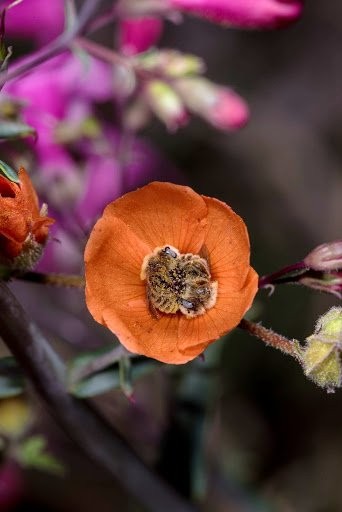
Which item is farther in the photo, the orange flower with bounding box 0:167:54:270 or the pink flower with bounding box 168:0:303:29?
the pink flower with bounding box 168:0:303:29

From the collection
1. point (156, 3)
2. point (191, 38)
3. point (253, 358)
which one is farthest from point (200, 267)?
point (191, 38)

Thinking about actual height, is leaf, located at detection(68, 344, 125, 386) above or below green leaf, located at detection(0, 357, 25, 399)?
above

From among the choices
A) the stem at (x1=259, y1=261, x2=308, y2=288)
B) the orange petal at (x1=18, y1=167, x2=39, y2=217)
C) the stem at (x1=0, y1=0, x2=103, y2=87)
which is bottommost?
the stem at (x1=259, y1=261, x2=308, y2=288)

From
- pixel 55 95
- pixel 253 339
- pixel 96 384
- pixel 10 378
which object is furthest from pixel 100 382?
pixel 253 339

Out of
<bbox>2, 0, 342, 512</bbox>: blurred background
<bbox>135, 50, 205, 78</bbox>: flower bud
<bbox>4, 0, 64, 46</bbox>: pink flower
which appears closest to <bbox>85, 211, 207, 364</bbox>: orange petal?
<bbox>2, 0, 342, 512</bbox>: blurred background

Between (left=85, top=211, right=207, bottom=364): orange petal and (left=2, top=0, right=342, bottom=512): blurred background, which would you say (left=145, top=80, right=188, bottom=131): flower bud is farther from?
(left=85, top=211, right=207, bottom=364): orange petal
